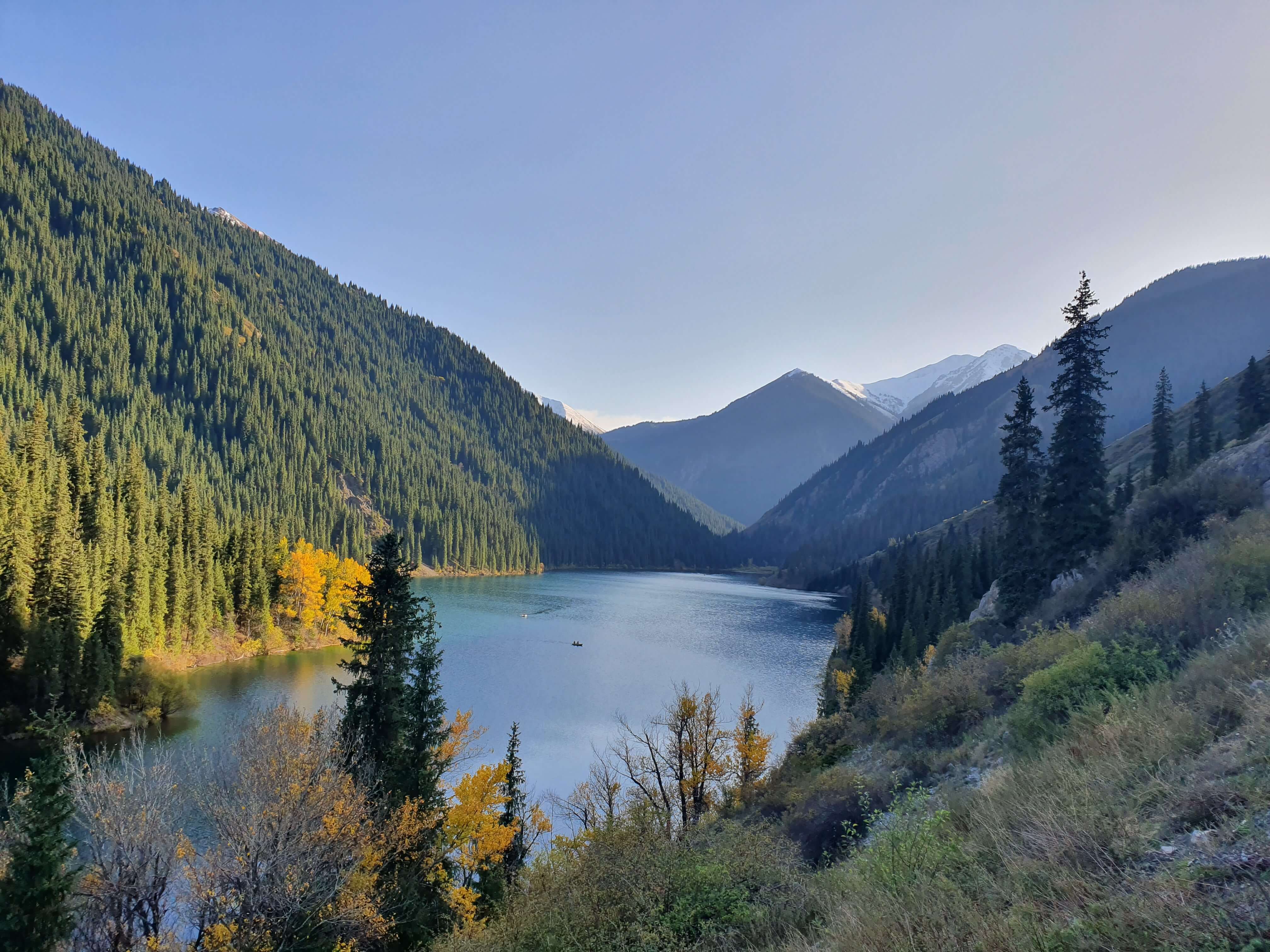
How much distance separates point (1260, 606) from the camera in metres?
10.6

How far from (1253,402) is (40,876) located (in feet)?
247

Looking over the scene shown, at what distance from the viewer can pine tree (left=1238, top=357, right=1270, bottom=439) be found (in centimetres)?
4781

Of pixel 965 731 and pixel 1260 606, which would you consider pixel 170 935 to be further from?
pixel 1260 606

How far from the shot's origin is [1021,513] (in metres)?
33.4

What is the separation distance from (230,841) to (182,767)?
692 inches

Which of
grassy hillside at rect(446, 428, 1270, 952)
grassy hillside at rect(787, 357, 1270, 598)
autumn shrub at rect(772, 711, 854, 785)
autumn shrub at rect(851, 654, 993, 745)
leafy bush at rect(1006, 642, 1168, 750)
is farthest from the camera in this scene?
A: grassy hillside at rect(787, 357, 1270, 598)

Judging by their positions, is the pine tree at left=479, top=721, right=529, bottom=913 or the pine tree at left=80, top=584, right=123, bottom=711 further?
the pine tree at left=80, top=584, right=123, bottom=711

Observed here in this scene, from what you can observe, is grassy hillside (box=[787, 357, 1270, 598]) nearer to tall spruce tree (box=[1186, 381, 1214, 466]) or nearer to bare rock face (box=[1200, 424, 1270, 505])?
tall spruce tree (box=[1186, 381, 1214, 466])

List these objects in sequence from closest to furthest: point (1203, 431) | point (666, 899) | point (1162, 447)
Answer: point (666, 899), point (1162, 447), point (1203, 431)

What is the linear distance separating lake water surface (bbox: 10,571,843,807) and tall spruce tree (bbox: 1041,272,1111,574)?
20.4 metres

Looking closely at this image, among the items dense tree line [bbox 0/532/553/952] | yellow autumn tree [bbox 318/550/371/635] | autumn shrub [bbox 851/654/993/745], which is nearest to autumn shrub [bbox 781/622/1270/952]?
autumn shrub [bbox 851/654/993/745]

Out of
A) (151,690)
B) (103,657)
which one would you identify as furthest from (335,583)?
(103,657)

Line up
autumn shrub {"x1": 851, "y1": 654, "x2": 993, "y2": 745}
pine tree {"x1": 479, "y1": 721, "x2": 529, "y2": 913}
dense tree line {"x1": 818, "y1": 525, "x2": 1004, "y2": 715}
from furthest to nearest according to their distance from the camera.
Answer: dense tree line {"x1": 818, "y1": 525, "x2": 1004, "y2": 715} < pine tree {"x1": 479, "y1": 721, "x2": 529, "y2": 913} < autumn shrub {"x1": 851, "y1": 654, "x2": 993, "y2": 745}

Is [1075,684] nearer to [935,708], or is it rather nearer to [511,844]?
[935,708]
